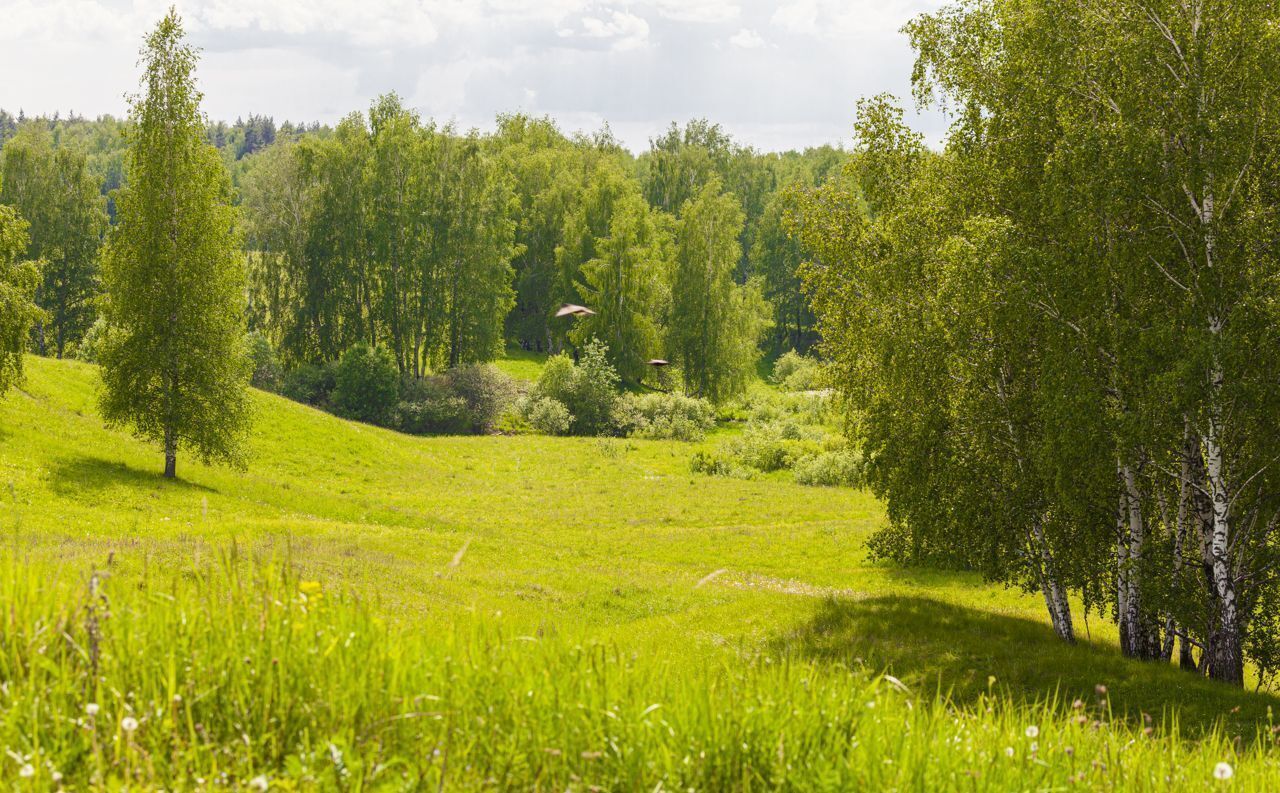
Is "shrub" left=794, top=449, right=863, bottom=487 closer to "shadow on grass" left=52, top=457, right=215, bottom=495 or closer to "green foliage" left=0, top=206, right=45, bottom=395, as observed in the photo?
"shadow on grass" left=52, top=457, right=215, bottom=495

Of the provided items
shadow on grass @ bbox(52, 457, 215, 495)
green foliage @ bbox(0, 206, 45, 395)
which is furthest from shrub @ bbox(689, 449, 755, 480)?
green foliage @ bbox(0, 206, 45, 395)

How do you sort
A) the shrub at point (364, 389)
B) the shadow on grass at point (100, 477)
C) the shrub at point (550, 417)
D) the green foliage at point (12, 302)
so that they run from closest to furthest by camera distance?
the shadow on grass at point (100, 477) < the green foliage at point (12, 302) < the shrub at point (364, 389) < the shrub at point (550, 417)

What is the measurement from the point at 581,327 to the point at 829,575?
6421 cm

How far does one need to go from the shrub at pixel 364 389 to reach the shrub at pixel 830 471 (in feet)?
114

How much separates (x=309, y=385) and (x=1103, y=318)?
70628 millimetres

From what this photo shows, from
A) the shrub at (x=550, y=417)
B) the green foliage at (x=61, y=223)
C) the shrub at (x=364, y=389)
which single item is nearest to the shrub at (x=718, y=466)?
the shrub at (x=550, y=417)

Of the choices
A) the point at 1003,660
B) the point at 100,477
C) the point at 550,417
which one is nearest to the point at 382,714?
the point at 1003,660

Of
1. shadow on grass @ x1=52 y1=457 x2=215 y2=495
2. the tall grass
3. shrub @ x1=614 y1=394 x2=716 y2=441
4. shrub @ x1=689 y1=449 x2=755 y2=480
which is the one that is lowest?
shrub @ x1=689 y1=449 x2=755 y2=480

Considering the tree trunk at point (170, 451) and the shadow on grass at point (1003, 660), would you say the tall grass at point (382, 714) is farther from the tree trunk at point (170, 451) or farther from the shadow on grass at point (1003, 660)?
the tree trunk at point (170, 451)

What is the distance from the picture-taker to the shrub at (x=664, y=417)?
82.6 meters

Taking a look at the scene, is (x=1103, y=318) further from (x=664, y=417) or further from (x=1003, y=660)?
(x=664, y=417)

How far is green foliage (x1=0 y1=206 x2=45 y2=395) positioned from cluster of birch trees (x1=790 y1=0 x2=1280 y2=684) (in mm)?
32790

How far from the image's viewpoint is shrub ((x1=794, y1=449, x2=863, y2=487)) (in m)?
60.0

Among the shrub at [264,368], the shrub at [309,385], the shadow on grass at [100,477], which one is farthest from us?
the shrub at [309,385]
